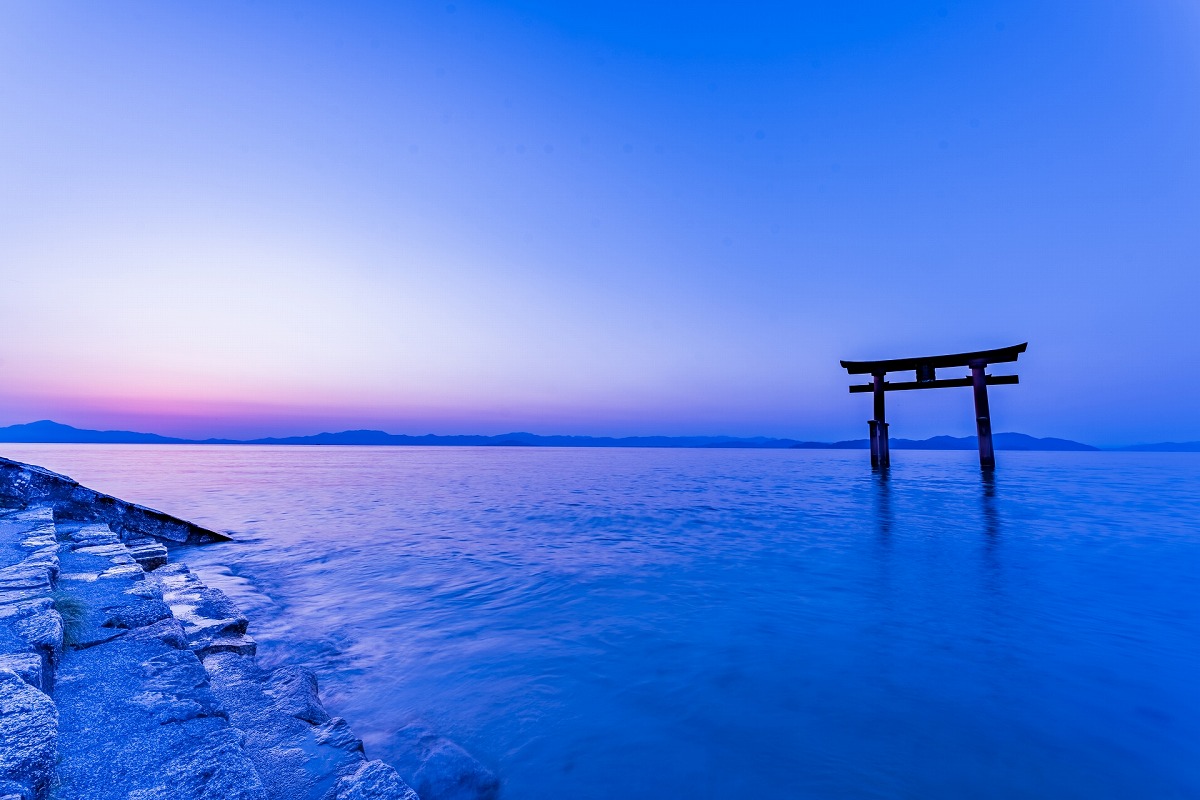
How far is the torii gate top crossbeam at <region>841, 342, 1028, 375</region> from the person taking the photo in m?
16.8

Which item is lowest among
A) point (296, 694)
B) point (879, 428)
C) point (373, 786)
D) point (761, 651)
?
point (761, 651)

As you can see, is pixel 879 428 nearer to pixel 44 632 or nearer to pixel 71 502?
pixel 44 632

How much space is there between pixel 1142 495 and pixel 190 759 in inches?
1133

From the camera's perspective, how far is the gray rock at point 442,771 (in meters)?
2.88

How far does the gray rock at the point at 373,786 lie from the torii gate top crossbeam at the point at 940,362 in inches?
825

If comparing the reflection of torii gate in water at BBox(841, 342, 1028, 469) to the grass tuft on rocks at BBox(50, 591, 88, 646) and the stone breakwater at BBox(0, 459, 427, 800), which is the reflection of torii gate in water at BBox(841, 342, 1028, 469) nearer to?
the stone breakwater at BBox(0, 459, 427, 800)

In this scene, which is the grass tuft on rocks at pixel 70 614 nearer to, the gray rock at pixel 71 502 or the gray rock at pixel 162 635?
the gray rock at pixel 162 635

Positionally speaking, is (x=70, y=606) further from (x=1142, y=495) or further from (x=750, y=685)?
(x=1142, y=495)

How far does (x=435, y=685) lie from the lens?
4270 millimetres

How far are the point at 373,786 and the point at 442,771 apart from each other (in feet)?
3.14

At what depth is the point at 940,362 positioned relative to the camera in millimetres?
18516

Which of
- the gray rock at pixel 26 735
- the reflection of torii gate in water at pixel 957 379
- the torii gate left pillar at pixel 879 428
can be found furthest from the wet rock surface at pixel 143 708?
the torii gate left pillar at pixel 879 428

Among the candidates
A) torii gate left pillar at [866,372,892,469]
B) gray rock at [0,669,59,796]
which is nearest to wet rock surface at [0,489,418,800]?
gray rock at [0,669,59,796]

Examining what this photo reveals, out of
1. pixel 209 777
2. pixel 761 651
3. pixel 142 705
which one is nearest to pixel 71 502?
pixel 142 705
